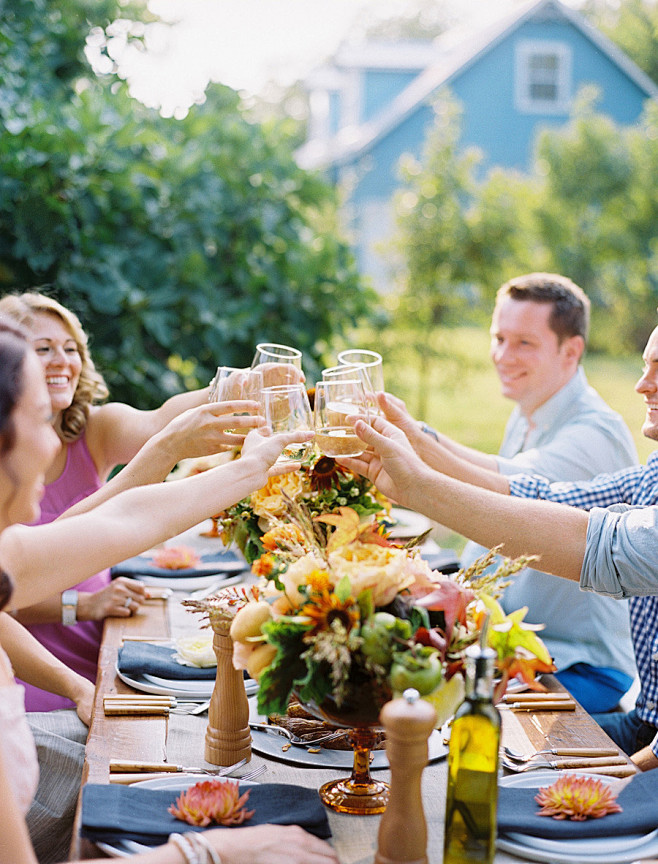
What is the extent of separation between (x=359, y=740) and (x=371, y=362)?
3.62ft

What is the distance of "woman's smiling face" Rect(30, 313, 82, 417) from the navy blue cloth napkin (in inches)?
40.6

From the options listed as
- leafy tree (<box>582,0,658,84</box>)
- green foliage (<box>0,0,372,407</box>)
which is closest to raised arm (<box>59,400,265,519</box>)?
green foliage (<box>0,0,372,407</box>)

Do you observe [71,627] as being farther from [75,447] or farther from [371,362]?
[371,362]

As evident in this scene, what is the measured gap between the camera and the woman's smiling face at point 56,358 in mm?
2865

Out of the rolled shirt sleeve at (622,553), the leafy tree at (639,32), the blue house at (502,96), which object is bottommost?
the rolled shirt sleeve at (622,553)

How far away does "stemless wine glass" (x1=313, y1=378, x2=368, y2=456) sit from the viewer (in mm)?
2037

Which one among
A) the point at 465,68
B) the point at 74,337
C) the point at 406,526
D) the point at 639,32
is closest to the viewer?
the point at 74,337

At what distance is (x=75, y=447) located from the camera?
300cm

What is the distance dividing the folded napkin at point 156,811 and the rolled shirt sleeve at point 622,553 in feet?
2.86

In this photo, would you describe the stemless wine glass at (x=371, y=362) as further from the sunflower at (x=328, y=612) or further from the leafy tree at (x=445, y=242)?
the leafy tree at (x=445, y=242)

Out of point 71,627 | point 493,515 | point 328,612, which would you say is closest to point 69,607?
point 71,627

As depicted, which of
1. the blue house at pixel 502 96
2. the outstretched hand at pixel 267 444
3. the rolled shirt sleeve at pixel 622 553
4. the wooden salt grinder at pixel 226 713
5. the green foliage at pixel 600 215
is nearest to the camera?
the wooden salt grinder at pixel 226 713

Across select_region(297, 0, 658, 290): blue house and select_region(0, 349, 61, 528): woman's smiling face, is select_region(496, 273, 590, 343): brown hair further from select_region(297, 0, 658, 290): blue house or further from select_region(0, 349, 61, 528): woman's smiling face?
select_region(297, 0, 658, 290): blue house

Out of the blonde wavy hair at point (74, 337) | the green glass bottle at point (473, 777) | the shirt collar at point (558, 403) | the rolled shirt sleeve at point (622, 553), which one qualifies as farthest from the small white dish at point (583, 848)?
the blonde wavy hair at point (74, 337)
